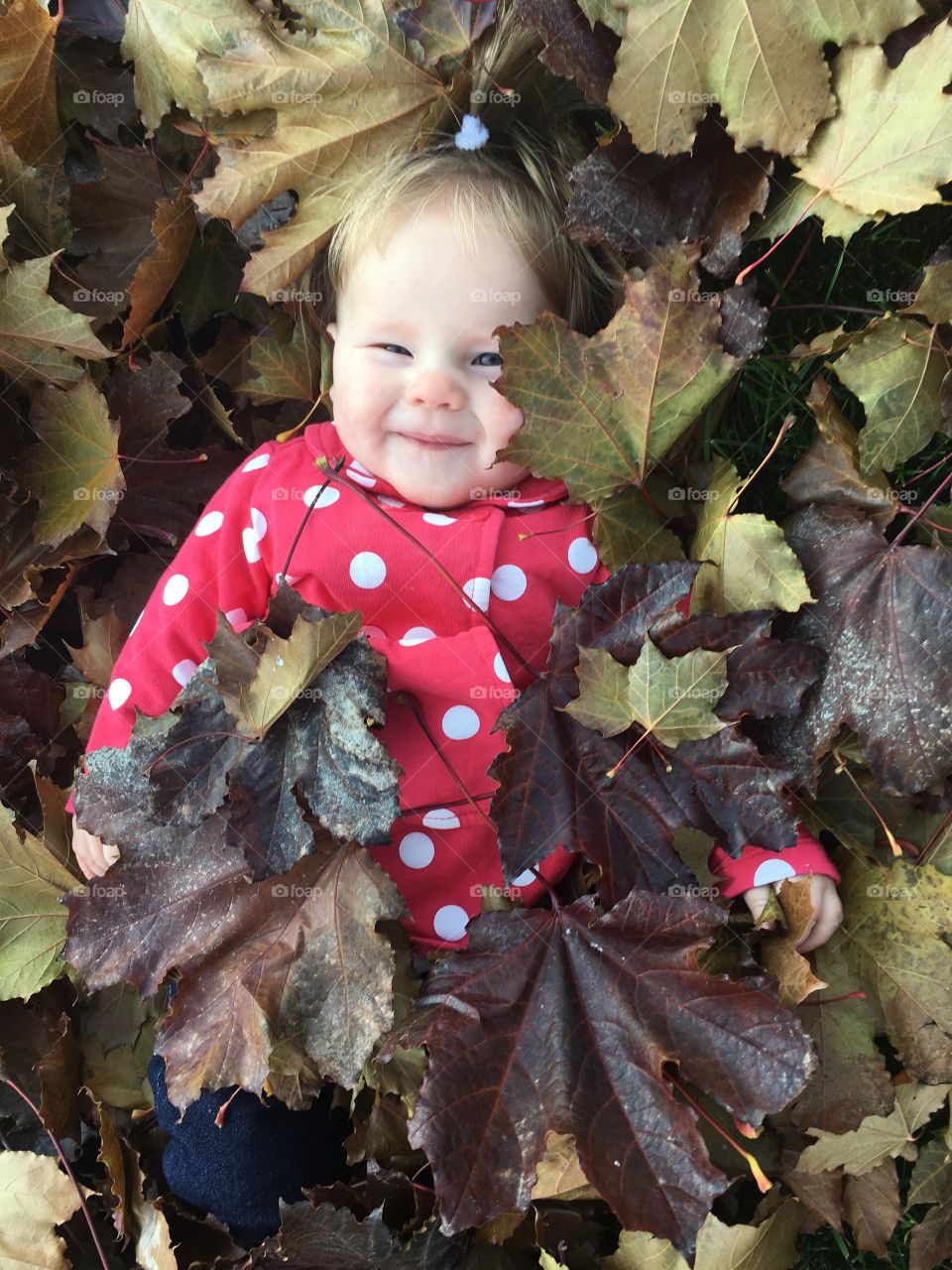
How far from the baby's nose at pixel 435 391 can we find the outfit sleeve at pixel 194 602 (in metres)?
0.24

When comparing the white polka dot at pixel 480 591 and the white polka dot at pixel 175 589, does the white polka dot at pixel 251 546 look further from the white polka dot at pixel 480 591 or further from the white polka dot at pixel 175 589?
the white polka dot at pixel 480 591

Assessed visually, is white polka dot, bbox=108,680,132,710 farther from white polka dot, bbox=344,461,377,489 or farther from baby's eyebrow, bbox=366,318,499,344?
baby's eyebrow, bbox=366,318,499,344

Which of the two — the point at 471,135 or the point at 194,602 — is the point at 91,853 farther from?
the point at 471,135

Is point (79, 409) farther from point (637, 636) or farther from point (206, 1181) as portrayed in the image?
point (206, 1181)

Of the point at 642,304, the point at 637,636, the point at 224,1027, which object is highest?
the point at 642,304

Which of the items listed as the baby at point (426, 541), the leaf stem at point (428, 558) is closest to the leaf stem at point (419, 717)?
the baby at point (426, 541)

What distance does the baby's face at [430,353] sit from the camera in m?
1.16

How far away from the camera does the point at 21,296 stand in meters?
1.25

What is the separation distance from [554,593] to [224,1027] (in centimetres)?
59

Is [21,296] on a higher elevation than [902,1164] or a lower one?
higher

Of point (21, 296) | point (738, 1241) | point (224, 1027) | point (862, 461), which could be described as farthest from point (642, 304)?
point (738, 1241)

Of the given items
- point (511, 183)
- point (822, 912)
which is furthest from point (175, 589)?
point (822, 912)

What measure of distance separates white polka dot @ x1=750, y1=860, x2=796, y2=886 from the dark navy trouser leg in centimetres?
59

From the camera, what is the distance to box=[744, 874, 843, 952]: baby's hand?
1169 millimetres
